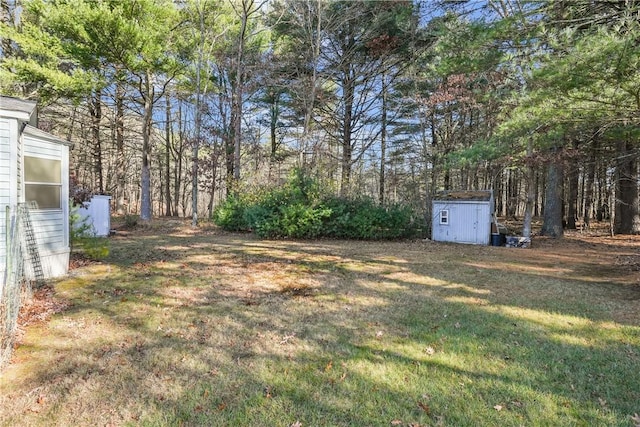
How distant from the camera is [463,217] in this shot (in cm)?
1161

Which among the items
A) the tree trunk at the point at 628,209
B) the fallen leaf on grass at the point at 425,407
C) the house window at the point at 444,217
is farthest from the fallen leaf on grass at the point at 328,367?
the tree trunk at the point at 628,209

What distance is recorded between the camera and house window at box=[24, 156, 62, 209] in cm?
531

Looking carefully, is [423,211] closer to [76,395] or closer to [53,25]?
[76,395]

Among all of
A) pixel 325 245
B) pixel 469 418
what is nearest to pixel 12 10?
pixel 325 245

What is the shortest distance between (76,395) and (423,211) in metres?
11.9

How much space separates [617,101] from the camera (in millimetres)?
4961

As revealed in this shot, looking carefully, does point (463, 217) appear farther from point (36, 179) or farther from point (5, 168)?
point (5, 168)

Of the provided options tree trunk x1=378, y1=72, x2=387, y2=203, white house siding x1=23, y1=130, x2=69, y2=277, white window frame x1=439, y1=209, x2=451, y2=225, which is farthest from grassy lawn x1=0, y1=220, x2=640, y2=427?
tree trunk x1=378, y1=72, x2=387, y2=203

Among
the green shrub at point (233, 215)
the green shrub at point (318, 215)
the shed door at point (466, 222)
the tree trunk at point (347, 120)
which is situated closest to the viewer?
the green shrub at point (318, 215)

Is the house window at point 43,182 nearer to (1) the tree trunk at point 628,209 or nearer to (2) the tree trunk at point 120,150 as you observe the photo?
(2) the tree trunk at point 120,150

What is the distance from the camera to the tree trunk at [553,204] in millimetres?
11820

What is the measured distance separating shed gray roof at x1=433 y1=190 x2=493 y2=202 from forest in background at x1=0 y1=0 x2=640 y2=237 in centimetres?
54

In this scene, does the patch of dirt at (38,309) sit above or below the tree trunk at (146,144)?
below

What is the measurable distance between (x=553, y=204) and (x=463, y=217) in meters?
3.68
